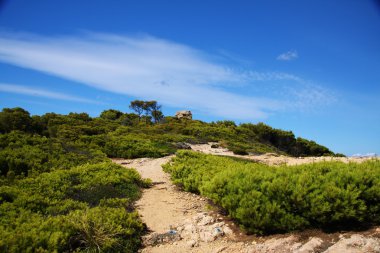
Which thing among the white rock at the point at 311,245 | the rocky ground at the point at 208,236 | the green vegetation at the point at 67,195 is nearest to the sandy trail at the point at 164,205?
the rocky ground at the point at 208,236

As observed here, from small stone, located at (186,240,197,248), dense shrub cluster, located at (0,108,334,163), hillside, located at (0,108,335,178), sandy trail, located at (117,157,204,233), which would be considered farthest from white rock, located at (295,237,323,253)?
dense shrub cluster, located at (0,108,334,163)

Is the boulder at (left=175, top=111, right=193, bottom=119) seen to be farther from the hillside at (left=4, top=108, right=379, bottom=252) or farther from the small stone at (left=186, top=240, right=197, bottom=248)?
the small stone at (left=186, top=240, right=197, bottom=248)

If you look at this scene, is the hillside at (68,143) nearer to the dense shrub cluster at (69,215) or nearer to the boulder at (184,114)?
the dense shrub cluster at (69,215)

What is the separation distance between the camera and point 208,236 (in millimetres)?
7195

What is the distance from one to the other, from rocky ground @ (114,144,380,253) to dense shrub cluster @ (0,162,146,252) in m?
0.53

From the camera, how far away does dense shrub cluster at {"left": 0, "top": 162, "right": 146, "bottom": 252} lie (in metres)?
6.09

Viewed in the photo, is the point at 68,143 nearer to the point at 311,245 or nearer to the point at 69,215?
the point at 69,215

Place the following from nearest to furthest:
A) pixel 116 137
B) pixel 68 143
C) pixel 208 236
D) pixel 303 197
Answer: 1. pixel 303 197
2. pixel 208 236
3. pixel 68 143
4. pixel 116 137

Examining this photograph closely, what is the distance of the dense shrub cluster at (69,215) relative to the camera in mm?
6094

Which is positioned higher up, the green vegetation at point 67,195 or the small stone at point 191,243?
the green vegetation at point 67,195

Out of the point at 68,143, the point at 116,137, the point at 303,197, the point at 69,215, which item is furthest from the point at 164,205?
the point at 116,137

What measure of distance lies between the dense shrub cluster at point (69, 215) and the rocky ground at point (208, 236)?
53cm

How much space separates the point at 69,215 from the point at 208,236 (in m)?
2.98

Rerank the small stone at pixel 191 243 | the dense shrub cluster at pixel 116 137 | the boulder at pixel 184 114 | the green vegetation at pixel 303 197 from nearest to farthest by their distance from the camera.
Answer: the green vegetation at pixel 303 197 → the small stone at pixel 191 243 → the dense shrub cluster at pixel 116 137 → the boulder at pixel 184 114
